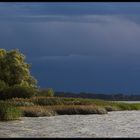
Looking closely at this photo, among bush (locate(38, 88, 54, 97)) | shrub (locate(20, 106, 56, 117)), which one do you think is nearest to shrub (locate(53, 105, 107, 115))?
shrub (locate(20, 106, 56, 117))

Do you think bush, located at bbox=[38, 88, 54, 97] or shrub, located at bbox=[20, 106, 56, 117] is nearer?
shrub, located at bbox=[20, 106, 56, 117]

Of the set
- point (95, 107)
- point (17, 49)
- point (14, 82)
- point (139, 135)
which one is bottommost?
point (139, 135)

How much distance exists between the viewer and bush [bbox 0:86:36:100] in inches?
1937

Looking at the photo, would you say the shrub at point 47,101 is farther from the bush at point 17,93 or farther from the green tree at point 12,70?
the green tree at point 12,70

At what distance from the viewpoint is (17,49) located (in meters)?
61.9

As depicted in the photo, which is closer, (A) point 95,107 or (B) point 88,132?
(B) point 88,132

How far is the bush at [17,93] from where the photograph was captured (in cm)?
4919

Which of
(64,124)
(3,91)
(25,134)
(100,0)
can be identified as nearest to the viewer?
(100,0)

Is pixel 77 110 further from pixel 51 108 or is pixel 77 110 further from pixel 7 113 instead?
pixel 7 113

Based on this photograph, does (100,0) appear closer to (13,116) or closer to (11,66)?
(13,116)

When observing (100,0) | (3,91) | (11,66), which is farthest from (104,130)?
(11,66)

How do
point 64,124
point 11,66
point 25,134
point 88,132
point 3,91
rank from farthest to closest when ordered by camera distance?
point 11,66
point 3,91
point 64,124
point 88,132
point 25,134

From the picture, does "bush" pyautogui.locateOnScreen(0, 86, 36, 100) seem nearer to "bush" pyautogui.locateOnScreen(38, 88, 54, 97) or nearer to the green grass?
the green grass

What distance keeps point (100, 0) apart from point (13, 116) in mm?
16916
